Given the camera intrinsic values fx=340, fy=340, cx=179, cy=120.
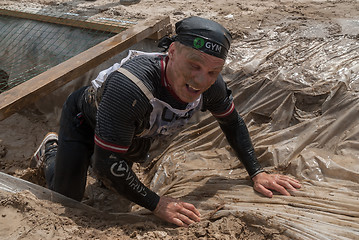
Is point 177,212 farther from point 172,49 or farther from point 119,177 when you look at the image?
point 172,49

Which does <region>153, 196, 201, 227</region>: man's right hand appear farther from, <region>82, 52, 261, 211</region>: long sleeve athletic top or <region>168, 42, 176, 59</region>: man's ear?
<region>168, 42, 176, 59</region>: man's ear

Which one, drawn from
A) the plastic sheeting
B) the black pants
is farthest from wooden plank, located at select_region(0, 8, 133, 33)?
the black pants

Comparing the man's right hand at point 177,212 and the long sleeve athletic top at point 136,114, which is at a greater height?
the long sleeve athletic top at point 136,114

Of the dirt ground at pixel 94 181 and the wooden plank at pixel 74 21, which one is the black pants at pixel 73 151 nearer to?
the dirt ground at pixel 94 181

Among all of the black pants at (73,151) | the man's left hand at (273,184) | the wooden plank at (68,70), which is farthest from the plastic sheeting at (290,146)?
the wooden plank at (68,70)

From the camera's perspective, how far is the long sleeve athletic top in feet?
6.14

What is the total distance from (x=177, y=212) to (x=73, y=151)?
91cm

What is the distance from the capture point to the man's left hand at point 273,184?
2.24m

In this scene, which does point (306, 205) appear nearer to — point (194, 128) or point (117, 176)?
point (117, 176)

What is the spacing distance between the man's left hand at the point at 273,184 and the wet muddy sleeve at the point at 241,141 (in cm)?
8

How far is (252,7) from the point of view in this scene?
501 centimetres

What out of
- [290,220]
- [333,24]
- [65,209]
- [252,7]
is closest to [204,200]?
[290,220]

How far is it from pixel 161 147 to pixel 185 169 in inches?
24.2

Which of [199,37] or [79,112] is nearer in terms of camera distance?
[199,37]
